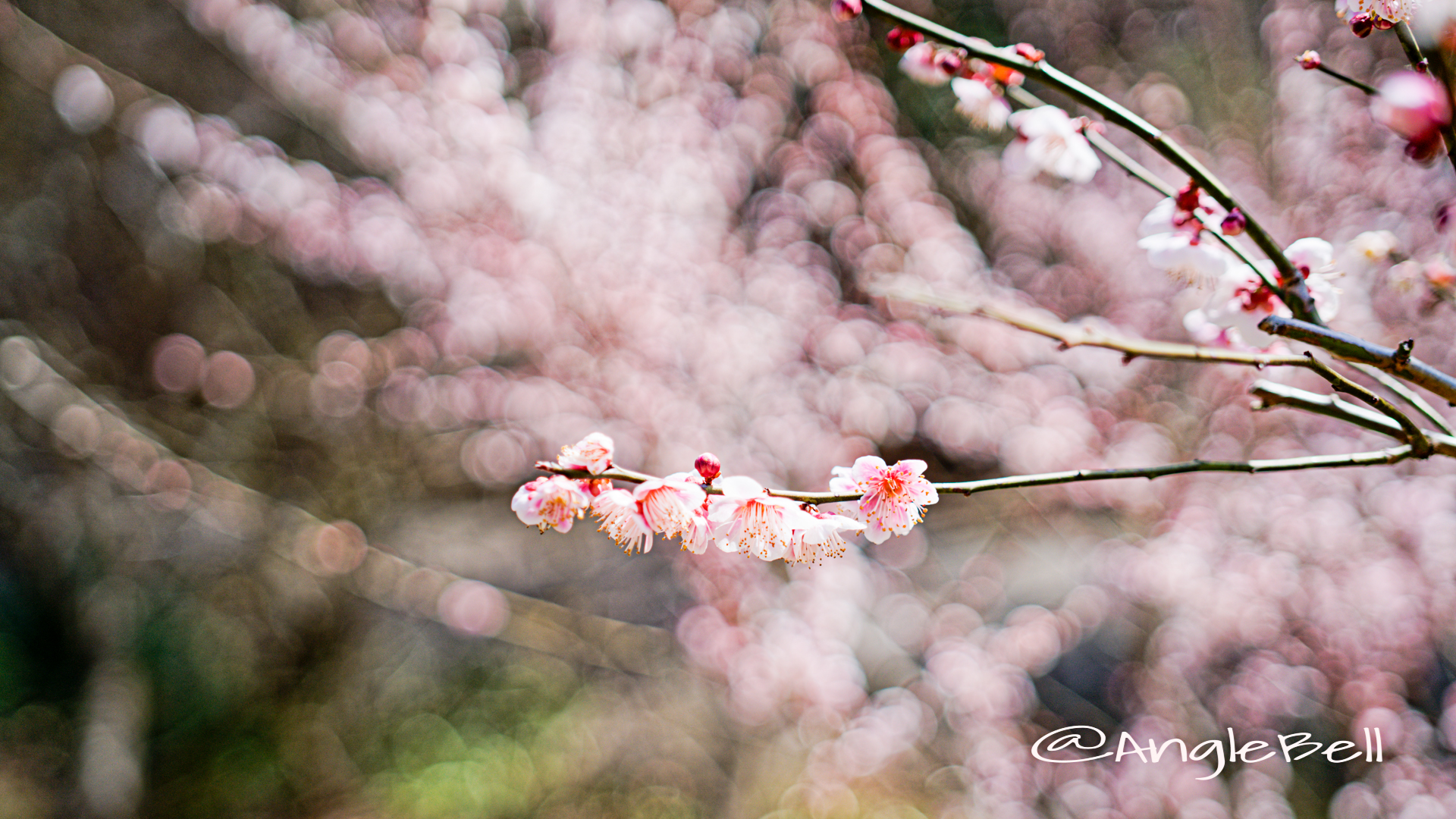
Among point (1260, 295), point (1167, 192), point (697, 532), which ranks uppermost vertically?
point (1167, 192)

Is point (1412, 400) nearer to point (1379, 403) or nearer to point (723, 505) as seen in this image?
point (1379, 403)

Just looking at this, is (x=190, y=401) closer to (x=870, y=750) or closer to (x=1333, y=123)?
(x=870, y=750)

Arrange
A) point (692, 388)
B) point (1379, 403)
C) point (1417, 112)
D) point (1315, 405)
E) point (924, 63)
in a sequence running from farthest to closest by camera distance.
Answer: point (692, 388), point (924, 63), point (1315, 405), point (1379, 403), point (1417, 112)

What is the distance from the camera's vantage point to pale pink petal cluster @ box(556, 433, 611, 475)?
2.62 feet

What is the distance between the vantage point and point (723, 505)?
78cm

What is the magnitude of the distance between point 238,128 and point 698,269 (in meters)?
2.27

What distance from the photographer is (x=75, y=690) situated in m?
3.69

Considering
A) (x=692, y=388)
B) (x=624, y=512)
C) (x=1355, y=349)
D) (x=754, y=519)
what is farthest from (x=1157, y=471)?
(x=692, y=388)

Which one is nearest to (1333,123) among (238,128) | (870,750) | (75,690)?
(870,750)

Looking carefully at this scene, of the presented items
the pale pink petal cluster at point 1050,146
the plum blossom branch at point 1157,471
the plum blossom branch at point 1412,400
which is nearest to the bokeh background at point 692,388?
the pale pink petal cluster at point 1050,146

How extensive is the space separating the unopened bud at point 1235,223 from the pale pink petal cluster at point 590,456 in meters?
0.75

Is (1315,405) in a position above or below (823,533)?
above

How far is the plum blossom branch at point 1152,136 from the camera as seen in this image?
71 cm

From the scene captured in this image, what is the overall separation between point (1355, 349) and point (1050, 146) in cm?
55
